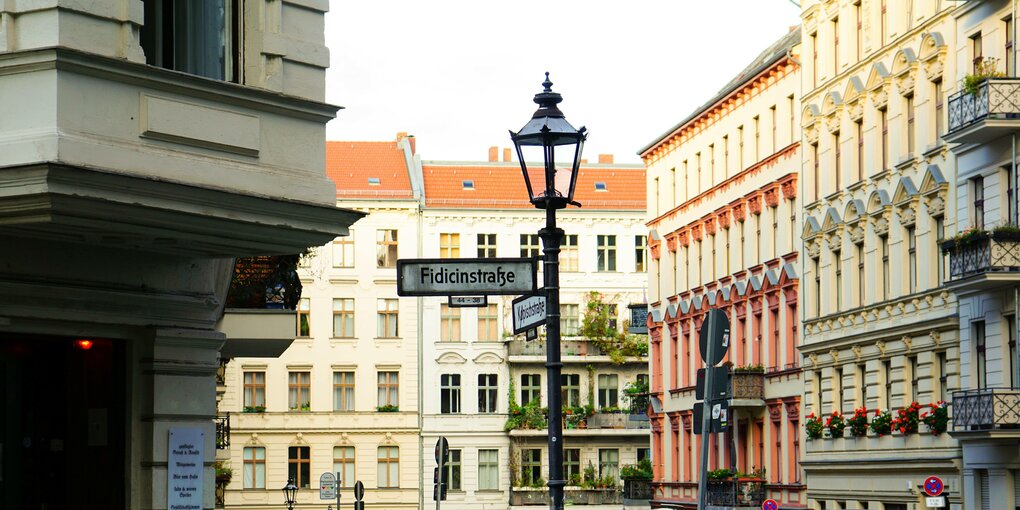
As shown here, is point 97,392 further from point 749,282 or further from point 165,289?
point 749,282

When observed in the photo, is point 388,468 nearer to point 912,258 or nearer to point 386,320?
point 386,320

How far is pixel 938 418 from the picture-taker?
133 feet

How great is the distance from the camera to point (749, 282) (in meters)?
58.2

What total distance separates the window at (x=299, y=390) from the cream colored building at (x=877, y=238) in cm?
3414

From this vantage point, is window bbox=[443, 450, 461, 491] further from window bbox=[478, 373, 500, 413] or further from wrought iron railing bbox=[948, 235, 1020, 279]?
wrought iron railing bbox=[948, 235, 1020, 279]

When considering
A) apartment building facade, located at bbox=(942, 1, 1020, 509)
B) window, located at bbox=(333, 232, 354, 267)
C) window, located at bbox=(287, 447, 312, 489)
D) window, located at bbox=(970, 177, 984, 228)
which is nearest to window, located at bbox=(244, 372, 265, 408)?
window, located at bbox=(287, 447, 312, 489)

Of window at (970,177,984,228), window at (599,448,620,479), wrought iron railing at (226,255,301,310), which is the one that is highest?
window at (970,177,984,228)

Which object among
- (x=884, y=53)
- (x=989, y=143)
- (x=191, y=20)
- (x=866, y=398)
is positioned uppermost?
(x=884, y=53)

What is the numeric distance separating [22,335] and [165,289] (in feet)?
4.34

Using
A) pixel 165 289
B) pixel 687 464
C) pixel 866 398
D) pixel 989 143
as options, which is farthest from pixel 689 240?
pixel 165 289

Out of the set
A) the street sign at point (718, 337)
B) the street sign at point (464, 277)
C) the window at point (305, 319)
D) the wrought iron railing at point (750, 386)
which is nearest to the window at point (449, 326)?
the window at point (305, 319)

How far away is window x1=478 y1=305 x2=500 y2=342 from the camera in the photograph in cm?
8225

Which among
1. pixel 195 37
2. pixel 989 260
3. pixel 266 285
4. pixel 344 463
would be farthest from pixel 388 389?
pixel 195 37

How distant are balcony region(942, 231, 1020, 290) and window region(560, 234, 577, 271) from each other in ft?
151
